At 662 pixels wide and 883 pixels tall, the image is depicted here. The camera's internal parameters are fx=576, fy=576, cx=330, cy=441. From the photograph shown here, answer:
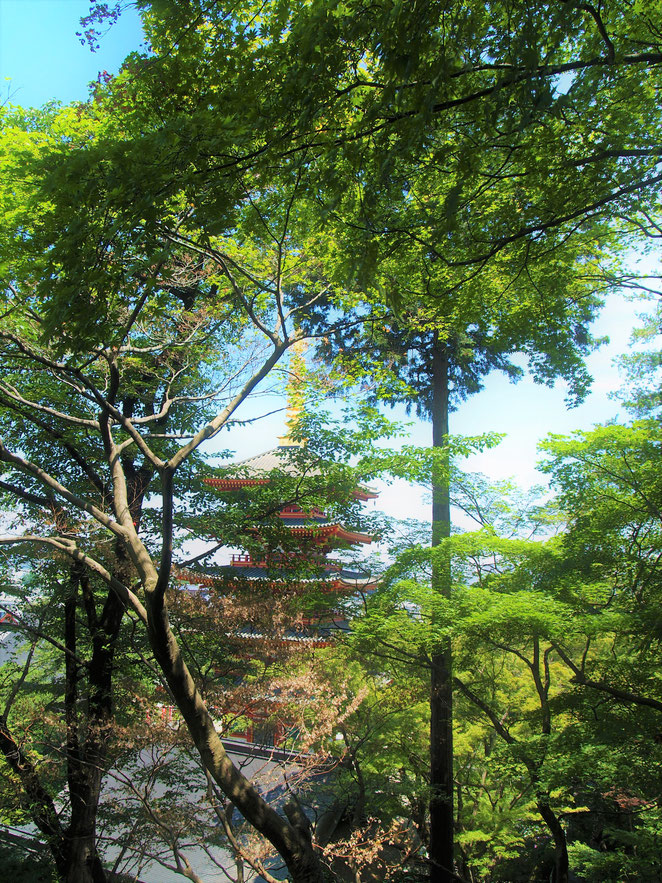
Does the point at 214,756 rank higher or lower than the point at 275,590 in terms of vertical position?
lower

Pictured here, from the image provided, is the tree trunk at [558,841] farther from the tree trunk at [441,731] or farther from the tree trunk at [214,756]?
the tree trunk at [214,756]

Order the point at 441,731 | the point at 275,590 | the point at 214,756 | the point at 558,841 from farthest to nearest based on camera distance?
the point at 441,731 < the point at 558,841 < the point at 275,590 < the point at 214,756

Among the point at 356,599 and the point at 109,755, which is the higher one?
the point at 356,599

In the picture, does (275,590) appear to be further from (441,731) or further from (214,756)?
(441,731)

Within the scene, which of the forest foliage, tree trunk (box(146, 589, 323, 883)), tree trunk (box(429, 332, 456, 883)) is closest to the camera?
the forest foliage

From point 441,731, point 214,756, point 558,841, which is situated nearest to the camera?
point 214,756

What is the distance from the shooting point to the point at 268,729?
6.08m

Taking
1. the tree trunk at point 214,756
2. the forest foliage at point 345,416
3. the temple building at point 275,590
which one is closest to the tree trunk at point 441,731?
the forest foliage at point 345,416

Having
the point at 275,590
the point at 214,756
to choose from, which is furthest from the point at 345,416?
the point at 214,756

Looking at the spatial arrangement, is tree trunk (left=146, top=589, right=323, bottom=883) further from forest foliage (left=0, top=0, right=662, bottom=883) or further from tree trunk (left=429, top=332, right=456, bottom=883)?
tree trunk (left=429, top=332, right=456, bottom=883)

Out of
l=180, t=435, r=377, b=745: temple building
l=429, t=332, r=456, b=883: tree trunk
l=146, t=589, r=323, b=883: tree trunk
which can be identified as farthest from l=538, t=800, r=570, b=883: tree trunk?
l=146, t=589, r=323, b=883: tree trunk

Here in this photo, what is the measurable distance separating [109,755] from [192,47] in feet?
21.0

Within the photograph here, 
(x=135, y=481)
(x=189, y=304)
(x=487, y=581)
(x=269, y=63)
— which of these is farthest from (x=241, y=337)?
(x=487, y=581)

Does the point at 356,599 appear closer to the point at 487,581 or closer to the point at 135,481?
the point at 487,581
